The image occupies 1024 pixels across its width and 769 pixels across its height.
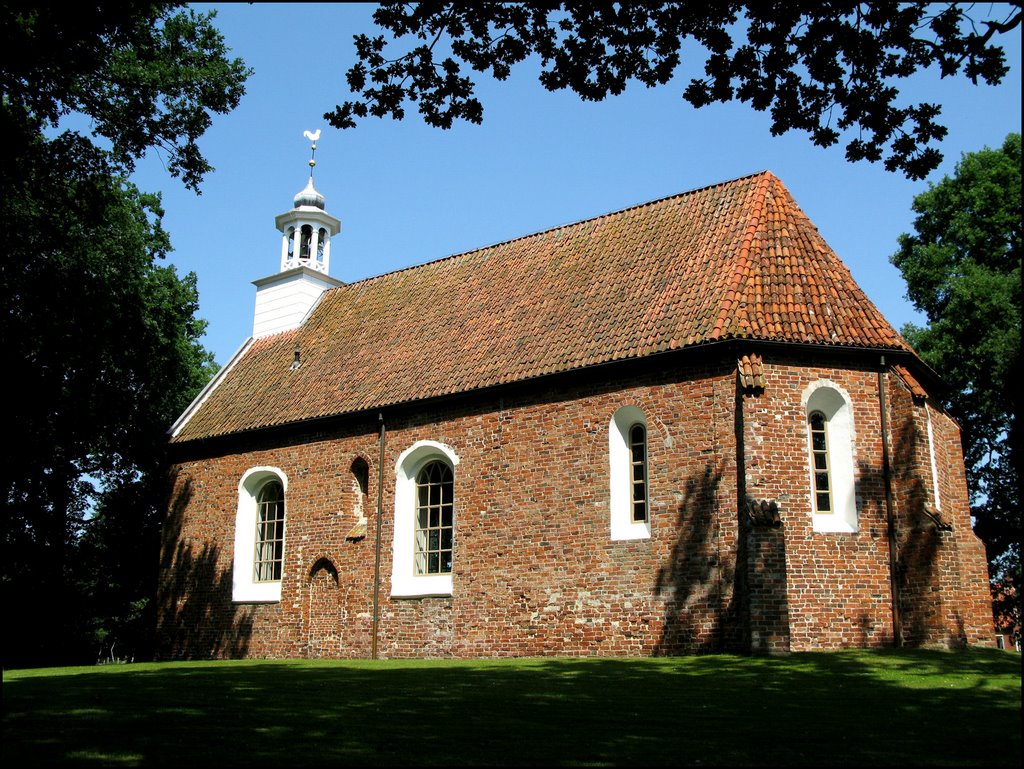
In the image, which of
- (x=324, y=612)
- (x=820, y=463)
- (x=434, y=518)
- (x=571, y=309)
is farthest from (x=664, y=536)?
(x=324, y=612)

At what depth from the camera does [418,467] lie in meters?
21.5

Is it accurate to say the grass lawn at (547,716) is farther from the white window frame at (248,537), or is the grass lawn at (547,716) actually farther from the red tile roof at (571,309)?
the white window frame at (248,537)

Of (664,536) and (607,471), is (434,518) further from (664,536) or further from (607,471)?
(664,536)

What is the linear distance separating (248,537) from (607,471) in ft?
35.5

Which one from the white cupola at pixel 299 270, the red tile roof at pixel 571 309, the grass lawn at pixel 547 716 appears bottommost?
the grass lawn at pixel 547 716

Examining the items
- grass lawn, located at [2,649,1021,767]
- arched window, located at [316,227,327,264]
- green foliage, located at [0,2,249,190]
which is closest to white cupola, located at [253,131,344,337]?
arched window, located at [316,227,327,264]

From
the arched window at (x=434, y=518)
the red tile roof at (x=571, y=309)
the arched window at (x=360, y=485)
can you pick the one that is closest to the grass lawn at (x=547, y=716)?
the arched window at (x=434, y=518)

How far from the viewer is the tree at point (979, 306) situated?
1026 inches

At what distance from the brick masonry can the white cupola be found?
8.35m

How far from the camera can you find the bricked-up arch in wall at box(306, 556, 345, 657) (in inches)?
845

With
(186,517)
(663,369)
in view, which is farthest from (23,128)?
(186,517)

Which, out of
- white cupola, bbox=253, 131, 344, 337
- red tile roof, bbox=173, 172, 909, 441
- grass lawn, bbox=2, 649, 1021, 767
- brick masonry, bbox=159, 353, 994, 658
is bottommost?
grass lawn, bbox=2, 649, 1021, 767

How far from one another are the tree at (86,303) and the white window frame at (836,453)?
11292 mm

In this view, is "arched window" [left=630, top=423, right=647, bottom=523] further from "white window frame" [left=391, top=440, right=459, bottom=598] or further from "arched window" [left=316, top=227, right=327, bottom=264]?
"arched window" [left=316, top=227, right=327, bottom=264]
